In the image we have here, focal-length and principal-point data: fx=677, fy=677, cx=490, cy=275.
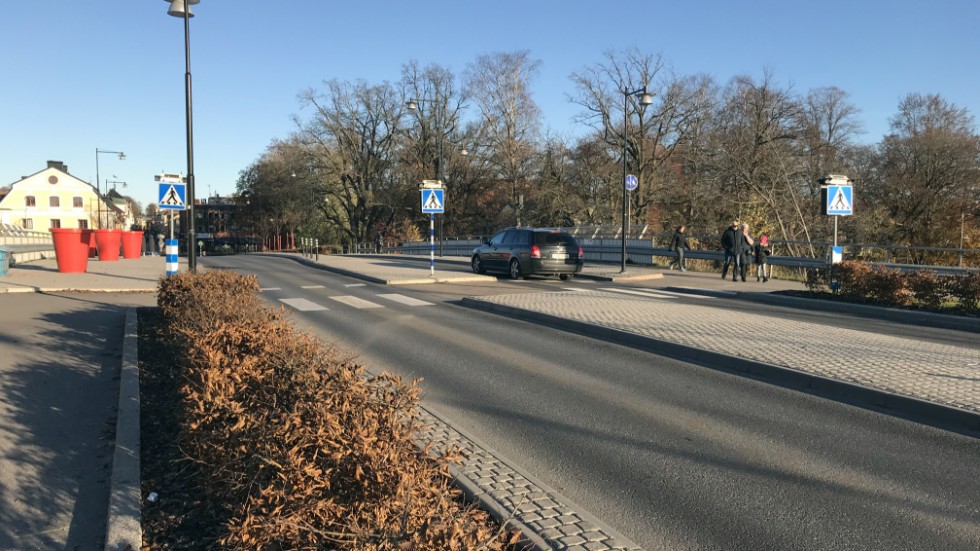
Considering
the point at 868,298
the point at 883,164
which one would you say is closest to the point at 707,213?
the point at 883,164

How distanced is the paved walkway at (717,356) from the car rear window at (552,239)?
4.73m

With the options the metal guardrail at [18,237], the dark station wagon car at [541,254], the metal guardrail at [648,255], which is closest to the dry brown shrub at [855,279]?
the metal guardrail at [648,255]

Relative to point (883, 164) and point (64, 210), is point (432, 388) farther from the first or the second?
point (64, 210)

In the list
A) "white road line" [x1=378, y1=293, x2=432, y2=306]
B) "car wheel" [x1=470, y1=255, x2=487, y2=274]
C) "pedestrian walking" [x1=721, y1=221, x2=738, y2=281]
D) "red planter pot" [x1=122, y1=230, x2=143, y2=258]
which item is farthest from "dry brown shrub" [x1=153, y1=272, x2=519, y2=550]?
"red planter pot" [x1=122, y1=230, x2=143, y2=258]

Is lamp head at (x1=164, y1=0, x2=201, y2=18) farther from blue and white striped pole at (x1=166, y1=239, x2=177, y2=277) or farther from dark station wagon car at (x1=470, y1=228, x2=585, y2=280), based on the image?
dark station wagon car at (x1=470, y1=228, x2=585, y2=280)

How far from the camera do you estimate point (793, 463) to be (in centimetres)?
504

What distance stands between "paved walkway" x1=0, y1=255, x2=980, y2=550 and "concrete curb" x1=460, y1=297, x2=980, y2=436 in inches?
0.4

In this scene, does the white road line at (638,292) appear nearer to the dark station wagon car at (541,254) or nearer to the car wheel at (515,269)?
the dark station wagon car at (541,254)

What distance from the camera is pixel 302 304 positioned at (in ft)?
50.4

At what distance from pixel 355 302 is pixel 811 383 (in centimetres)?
1076

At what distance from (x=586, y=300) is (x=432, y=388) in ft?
26.8

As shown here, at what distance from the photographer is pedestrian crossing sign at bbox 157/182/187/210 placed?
55.6 ft

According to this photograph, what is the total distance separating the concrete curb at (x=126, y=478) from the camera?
11.2 ft

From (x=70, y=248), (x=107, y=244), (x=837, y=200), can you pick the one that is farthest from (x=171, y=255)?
(x=837, y=200)
